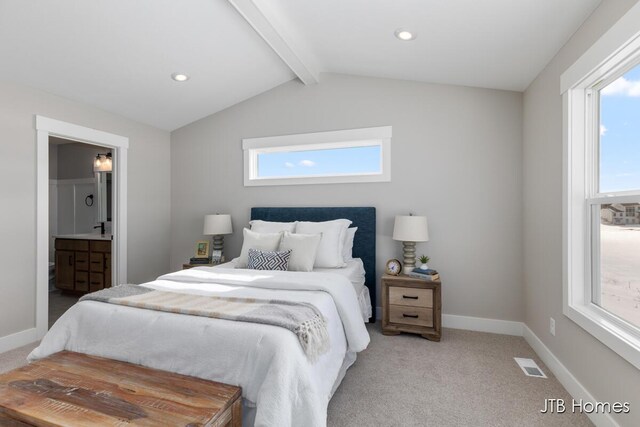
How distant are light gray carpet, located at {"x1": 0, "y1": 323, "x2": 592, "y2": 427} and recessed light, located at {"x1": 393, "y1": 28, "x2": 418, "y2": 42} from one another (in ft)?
8.66

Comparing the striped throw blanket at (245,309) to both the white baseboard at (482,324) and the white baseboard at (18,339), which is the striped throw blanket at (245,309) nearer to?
the white baseboard at (18,339)

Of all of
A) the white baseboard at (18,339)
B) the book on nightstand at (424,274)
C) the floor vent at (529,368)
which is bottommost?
the floor vent at (529,368)

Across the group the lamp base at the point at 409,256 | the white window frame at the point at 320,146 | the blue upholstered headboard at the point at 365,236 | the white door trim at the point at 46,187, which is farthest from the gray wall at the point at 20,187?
the lamp base at the point at 409,256

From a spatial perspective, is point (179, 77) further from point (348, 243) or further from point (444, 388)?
point (444, 388)

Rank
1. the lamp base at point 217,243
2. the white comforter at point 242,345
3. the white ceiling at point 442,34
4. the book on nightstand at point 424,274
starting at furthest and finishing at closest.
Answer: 1. the lamp base at point 217,243
2. the book on nightstand at point 424,274
3. the white ceiling at point 442,34
4. the white comforter at point 242,345

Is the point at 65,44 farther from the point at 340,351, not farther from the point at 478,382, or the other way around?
the point at 478,382

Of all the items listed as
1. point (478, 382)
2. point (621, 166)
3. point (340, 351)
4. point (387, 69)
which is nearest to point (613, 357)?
point (478, 382)

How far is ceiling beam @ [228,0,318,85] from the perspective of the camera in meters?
2.42

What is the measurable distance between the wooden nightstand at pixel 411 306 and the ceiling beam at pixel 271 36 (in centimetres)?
234

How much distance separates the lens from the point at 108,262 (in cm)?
432

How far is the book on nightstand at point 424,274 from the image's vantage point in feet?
10.2

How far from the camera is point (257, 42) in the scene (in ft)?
10.1

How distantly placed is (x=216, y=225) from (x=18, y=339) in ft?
6.76

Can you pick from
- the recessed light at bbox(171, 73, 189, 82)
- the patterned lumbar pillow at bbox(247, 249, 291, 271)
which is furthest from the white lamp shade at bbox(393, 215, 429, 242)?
the recessed light at bbox(171, 73, 189, 82)
